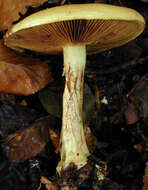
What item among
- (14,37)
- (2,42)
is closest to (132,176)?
(14,37)

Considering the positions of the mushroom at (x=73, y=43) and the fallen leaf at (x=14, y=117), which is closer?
the mushroom at (x=73, y=43)

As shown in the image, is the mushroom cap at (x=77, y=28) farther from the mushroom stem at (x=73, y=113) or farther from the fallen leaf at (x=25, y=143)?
the fallen leaf at (x=25, y=143)

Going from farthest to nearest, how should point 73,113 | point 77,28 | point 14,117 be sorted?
1. point 14,117
2. point 73,113
3. point 77,28

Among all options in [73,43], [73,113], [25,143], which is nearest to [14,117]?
[25,143]

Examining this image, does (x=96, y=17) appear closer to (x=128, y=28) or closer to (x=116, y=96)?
→ (x=128, y=28)

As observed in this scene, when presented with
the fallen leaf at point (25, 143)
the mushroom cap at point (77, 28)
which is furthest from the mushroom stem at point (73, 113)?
the fallen leaf at point (25, 143)

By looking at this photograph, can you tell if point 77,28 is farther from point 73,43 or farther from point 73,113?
point 73,113

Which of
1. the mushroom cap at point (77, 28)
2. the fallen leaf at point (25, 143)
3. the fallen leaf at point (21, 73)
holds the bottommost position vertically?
the fallen leaf at point (25, 143)
